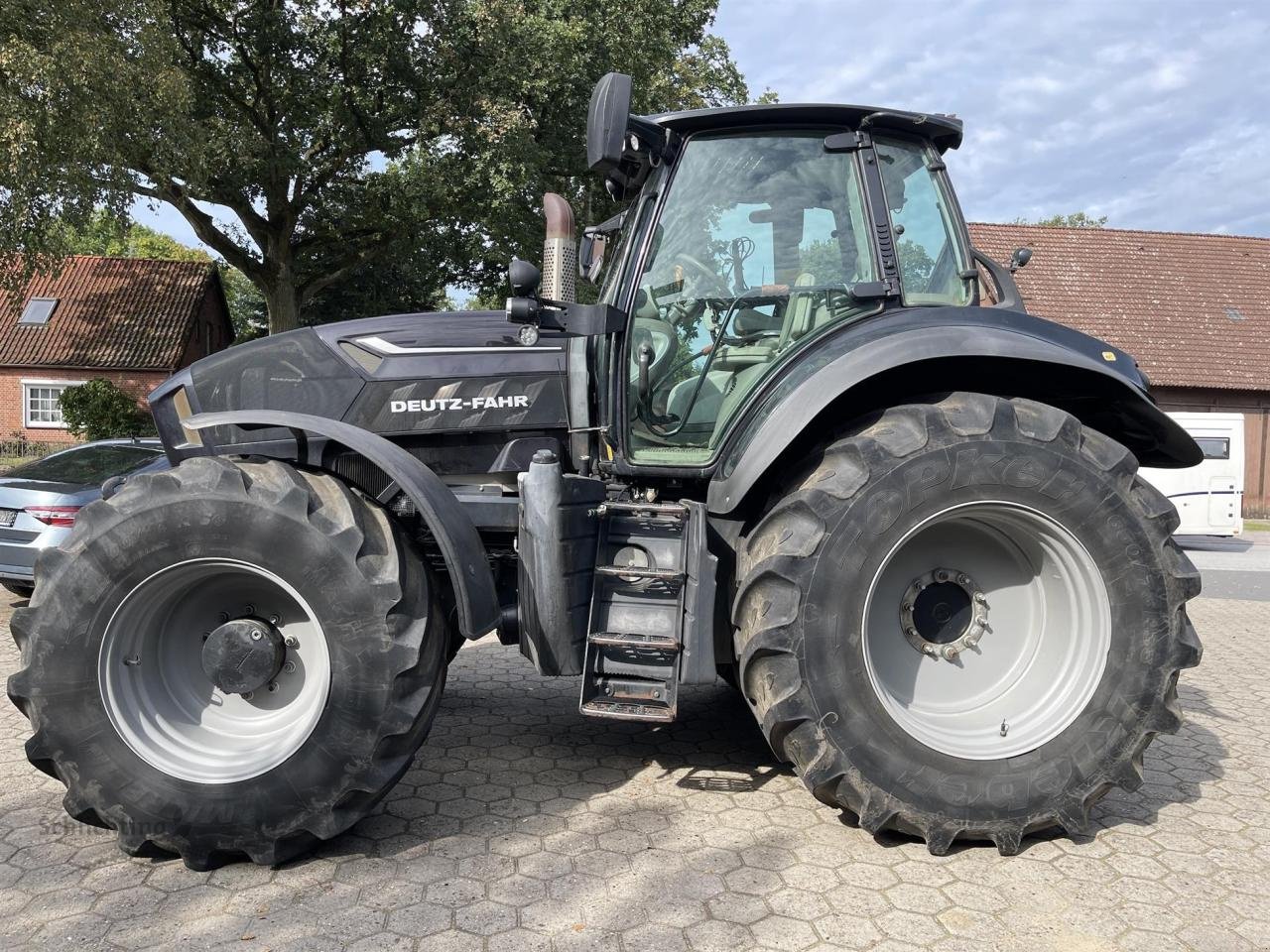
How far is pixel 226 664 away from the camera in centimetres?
312

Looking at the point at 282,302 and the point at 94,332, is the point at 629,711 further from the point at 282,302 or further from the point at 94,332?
the point at 94,332

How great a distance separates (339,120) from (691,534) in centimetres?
1649

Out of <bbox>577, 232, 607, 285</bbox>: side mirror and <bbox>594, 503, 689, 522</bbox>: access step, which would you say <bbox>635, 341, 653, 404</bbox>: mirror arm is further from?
<bbox>577, 232, 607, 285</bbox>: side mirror

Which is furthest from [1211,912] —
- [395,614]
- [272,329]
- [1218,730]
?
[272,329]

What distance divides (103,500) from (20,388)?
2846 centimetres

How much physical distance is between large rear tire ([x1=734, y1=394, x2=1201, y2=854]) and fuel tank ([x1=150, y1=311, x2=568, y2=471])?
1.18 metres

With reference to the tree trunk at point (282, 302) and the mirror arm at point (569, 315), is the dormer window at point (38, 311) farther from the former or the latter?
the mirror arm at point (569, 315)

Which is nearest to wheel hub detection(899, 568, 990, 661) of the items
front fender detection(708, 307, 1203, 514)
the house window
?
front fender detection(708, 307, 1203, 514)

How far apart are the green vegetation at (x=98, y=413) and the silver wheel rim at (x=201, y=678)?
77.4 feet

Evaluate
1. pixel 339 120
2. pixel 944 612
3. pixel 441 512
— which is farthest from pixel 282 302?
pixel 944 612

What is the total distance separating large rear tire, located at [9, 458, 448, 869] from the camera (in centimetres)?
294

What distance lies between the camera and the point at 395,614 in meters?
2.98

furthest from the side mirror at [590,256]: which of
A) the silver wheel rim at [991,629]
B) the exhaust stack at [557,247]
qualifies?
the silver wheel rim at [991,629]

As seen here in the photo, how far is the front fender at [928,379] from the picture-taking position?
3174mm
